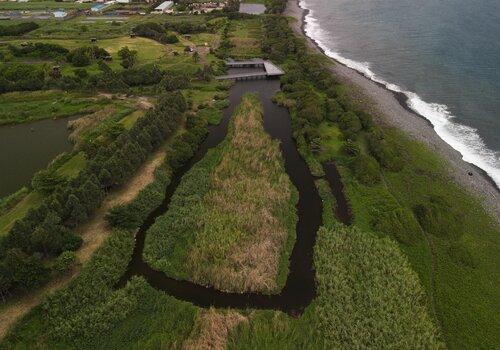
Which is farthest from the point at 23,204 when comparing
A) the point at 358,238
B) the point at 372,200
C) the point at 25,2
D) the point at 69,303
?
the point at 25,2

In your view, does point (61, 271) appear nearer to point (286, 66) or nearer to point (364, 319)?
point (364, 319)

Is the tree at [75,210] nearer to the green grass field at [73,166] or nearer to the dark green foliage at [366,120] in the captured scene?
the green grass field at [73,166]

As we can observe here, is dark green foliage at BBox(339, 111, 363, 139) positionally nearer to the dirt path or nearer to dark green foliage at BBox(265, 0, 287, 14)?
the dirt path

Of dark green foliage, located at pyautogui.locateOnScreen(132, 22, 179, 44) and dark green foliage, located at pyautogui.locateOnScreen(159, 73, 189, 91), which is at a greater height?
dark green foliage, located at pyautogui.locateOnScreen(132, 22, 179, 44)

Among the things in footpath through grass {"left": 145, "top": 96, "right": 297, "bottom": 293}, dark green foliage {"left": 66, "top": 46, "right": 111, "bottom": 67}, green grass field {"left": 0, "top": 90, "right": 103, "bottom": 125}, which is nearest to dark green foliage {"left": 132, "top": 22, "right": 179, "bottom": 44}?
dark green foliage {"left": 66, "top": 46, "right": 111, "bottom": 67}

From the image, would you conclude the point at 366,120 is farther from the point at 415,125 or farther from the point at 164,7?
the point at 164,7
